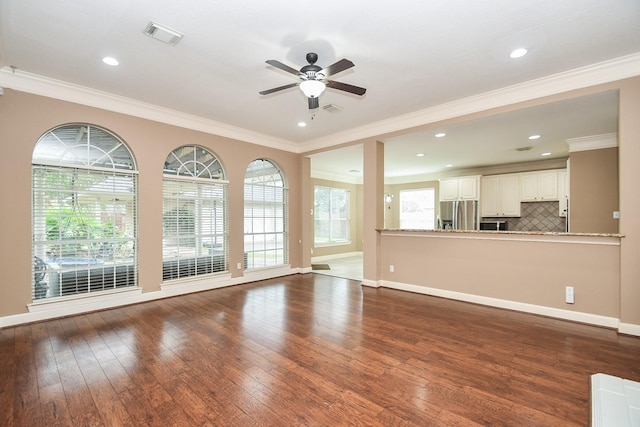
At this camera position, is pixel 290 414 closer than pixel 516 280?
Yes

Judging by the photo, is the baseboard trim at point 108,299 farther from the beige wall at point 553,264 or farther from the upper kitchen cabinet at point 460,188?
the upper kitchen cabinet at point 460,188

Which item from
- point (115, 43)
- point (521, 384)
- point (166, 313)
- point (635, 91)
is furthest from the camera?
point (166, 313)

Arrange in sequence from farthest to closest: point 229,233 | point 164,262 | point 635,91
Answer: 1. point 229,233
2. point 164,262
3. point 635,91

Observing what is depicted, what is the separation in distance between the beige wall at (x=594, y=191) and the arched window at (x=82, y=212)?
7.84 metres

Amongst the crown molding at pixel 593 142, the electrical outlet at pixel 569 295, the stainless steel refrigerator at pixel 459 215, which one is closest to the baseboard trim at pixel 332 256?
the stainless steel refrigerator at pixel 459 215

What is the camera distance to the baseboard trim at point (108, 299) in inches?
140

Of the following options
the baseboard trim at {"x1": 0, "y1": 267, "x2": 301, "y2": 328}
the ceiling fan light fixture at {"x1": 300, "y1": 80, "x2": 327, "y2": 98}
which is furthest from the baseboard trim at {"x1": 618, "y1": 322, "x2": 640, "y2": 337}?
the baseboard trim at {"x1": 0, "y1": 267, "x2": 301, "y2": 328}

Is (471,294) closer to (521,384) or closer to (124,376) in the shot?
(521,384)

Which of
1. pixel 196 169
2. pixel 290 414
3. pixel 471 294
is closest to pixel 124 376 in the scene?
pixel 290 414

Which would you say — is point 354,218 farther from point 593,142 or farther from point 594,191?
point 593,142

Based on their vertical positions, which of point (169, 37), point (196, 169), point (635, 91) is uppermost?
point (169, 37)

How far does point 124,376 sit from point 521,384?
3.12 m

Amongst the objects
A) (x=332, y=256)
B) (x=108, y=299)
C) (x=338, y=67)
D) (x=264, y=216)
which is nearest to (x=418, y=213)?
(x=332, y=256)

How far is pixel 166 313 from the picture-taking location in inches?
154
